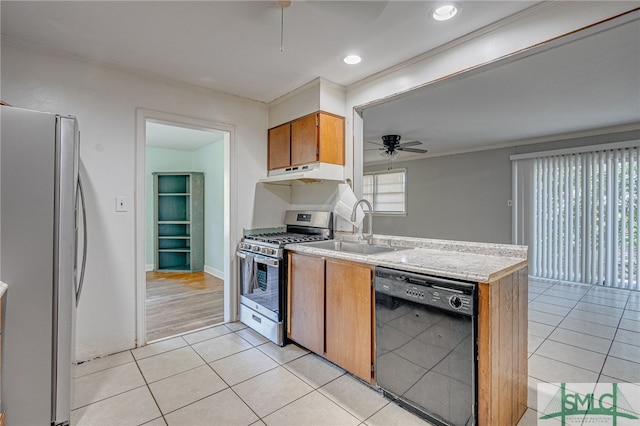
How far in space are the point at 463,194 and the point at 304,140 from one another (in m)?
4.54

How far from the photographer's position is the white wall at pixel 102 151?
7.35 ft

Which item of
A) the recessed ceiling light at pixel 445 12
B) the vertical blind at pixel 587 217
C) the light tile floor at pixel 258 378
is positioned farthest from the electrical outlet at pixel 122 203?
the vertical blind at pixel 587 217

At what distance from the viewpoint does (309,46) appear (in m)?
2.24

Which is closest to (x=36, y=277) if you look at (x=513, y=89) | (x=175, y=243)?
(x=513, y=89)

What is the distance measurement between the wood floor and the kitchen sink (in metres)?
1.45

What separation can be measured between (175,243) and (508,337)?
5.80 metres

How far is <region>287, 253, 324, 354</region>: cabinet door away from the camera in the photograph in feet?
7.73

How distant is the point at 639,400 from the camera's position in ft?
6.27

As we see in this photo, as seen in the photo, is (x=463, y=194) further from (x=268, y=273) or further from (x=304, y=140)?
(x=268, y=273)

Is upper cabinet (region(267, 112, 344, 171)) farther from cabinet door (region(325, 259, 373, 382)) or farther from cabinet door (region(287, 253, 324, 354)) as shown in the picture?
Result: cabinet door (region(325, 259, 373, 382))

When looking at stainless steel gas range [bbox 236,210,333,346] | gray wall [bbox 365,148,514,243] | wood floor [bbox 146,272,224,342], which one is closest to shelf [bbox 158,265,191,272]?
wood floor [bbox 146,272,224,342]

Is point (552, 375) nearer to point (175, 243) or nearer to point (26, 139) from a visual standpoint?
point (26, 139)

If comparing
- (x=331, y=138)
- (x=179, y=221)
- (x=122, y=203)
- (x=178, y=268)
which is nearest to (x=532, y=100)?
(x=331, y=138)

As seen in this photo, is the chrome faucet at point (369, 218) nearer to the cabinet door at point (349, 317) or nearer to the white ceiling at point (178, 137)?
the cabinet door at point (349, 317)
